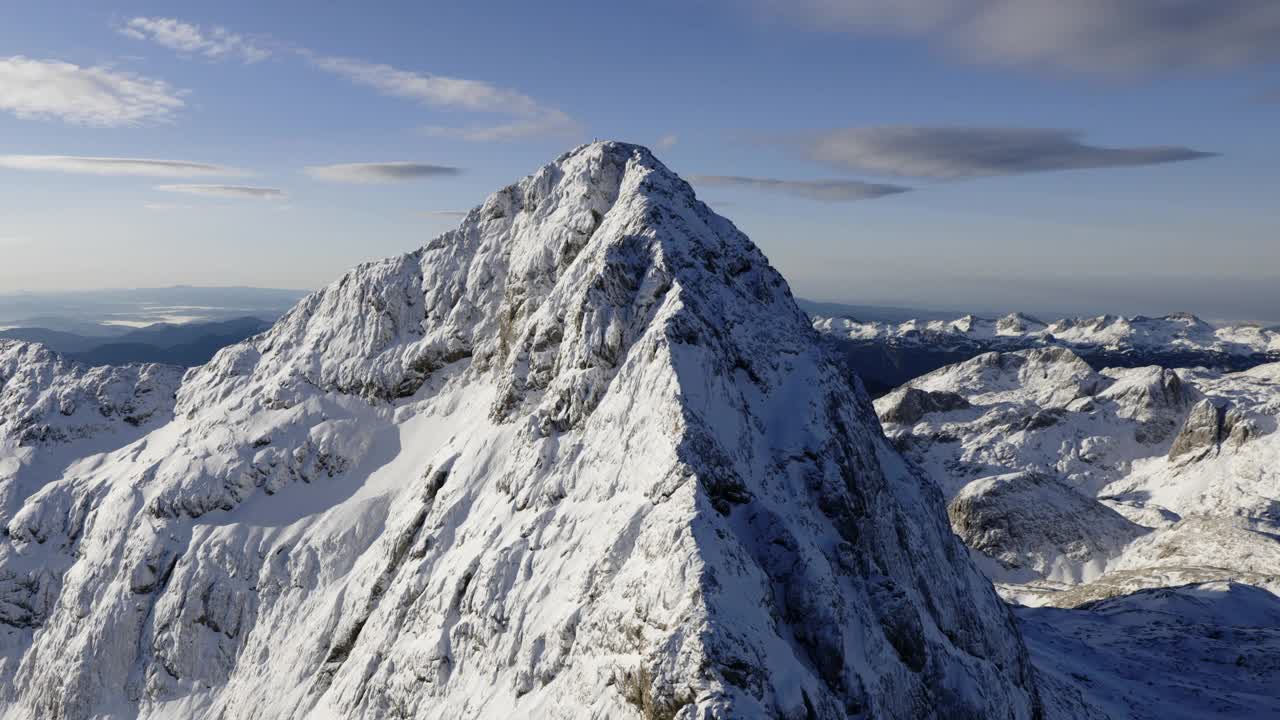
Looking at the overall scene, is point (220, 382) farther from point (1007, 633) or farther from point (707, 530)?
point (1007, 633)

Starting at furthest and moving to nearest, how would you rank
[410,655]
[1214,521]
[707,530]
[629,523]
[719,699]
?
[1214,521], [410,655], [629,523], [707,530], [719,699]

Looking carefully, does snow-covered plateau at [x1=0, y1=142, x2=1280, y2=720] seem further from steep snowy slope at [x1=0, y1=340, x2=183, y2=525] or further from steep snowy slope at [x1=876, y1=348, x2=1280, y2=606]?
steep snowy slope at [x1=876, y1=348, x2=1280, y2=606]

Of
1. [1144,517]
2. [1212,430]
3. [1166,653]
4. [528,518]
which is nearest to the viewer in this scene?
[528,518]

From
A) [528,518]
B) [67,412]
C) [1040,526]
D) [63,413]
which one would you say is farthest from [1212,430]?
[63,413]

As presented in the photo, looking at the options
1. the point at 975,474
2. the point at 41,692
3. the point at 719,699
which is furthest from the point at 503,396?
the point at 975,474

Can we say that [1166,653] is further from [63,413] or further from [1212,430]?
[1212,430]

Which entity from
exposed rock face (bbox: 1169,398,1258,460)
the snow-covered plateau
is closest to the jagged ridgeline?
the snow-covered plateau
